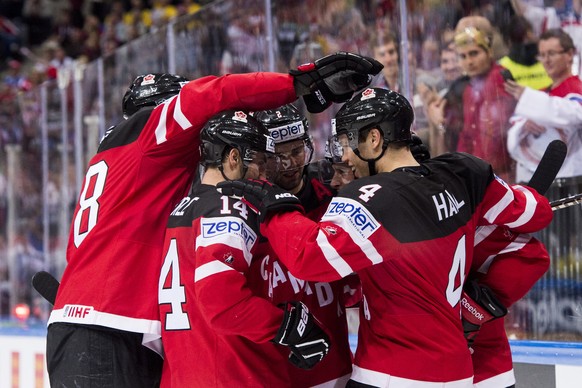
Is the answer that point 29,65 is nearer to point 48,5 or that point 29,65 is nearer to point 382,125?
point 48,5

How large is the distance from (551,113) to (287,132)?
3.58 ft

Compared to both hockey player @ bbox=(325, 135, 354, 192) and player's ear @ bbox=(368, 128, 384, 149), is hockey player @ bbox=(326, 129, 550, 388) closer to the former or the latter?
hockey player @ bbox=(325, 135, 354, 192)

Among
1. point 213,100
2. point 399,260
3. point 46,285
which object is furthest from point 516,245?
point 46,285

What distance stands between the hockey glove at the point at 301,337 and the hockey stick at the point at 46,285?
50.6 inches

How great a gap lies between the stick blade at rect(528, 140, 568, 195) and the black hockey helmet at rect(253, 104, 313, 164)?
0.76 m

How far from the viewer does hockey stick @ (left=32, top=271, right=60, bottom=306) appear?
3.46 metres

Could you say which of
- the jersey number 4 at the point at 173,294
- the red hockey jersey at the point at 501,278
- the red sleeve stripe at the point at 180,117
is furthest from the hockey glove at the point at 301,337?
the red sleeve stripe at the point at 180,117

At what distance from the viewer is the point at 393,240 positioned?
2.39 meters

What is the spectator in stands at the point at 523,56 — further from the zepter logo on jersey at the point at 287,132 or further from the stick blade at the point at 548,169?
the zepter logo on jersey at the point at 287,132

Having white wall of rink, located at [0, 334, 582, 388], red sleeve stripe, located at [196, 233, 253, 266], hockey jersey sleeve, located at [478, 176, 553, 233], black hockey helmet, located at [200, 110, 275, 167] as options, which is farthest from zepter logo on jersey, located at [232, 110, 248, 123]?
white wall of rink, located at [0, 334, 582, 388]

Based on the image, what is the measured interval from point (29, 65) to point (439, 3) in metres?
8.81

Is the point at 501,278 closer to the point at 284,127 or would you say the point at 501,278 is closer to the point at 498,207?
the point at 498,207

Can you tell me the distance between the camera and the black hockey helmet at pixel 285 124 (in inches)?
115

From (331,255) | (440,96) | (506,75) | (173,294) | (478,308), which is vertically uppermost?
(506,75)
